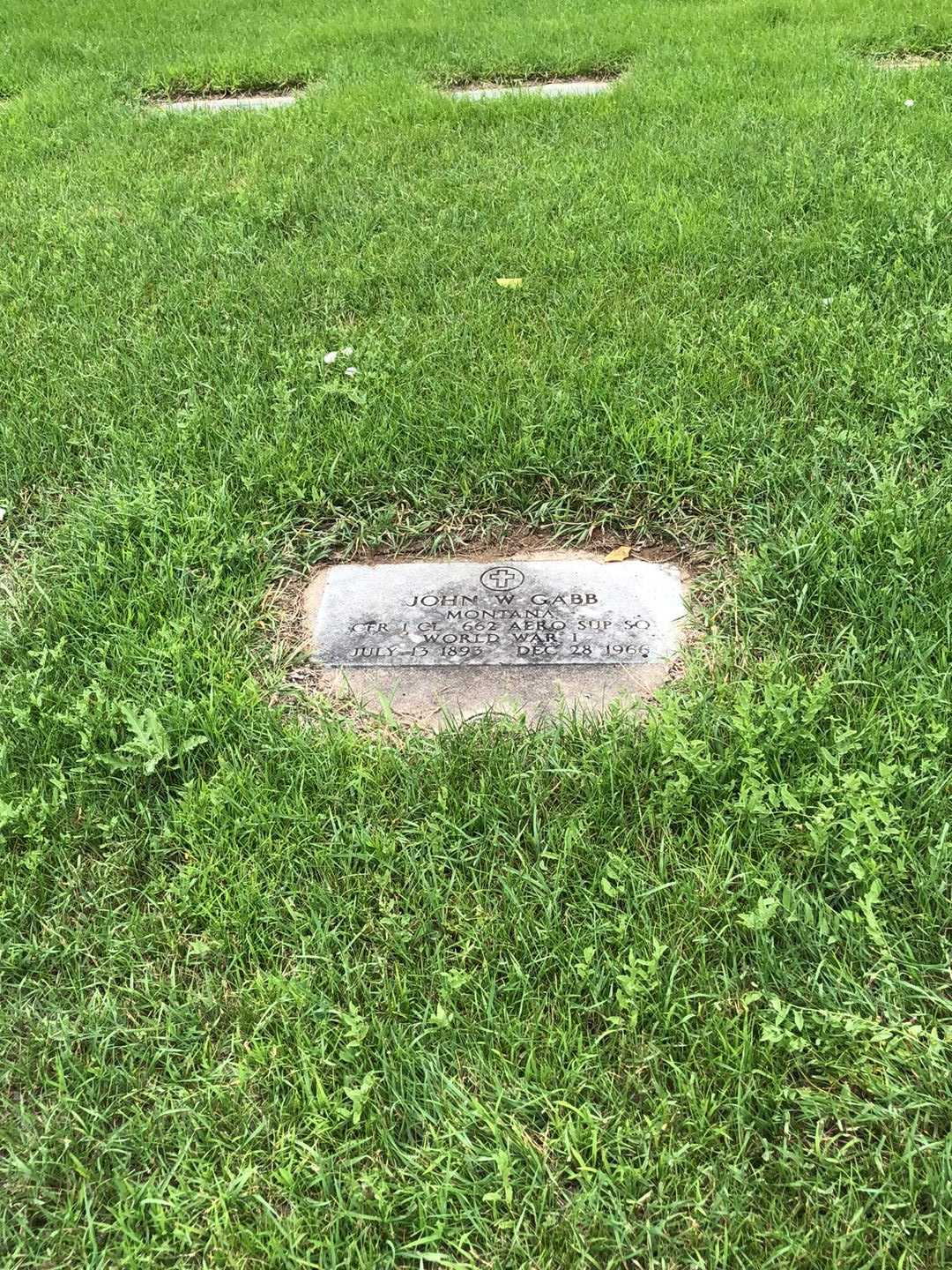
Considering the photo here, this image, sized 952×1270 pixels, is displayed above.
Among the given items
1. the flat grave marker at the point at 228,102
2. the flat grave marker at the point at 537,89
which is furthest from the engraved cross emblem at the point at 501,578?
the flat grave marker at the point at 228,102

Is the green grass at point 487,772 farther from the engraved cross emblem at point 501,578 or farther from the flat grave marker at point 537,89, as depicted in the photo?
the flat grave marker at point 537,89

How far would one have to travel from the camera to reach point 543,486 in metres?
2.78

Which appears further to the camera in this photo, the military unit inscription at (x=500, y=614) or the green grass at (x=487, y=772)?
the military unit inscription at (x=500, y=614)

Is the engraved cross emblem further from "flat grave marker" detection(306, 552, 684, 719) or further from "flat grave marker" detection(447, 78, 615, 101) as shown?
"flat grave marker" detection(447, 78, 615, 101)

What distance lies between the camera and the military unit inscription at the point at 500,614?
Answer: 7.50 ft

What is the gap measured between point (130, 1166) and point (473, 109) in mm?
5531

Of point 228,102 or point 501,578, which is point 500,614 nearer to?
point 501,578

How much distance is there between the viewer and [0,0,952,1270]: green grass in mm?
1444

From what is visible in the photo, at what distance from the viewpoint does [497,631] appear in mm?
2344

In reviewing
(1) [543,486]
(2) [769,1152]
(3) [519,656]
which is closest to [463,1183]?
(2) [769,1152]

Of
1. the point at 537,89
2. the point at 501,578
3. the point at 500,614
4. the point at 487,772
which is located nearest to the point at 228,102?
the point at 537,89

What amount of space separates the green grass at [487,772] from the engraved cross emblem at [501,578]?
22cm

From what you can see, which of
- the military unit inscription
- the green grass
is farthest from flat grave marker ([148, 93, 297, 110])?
the military unit inscription

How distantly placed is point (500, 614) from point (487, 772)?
533mm
